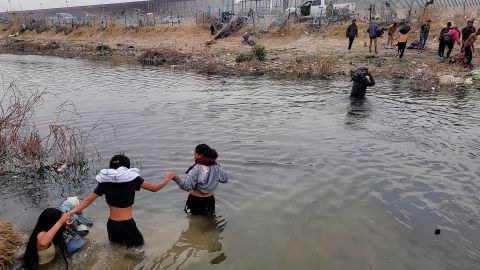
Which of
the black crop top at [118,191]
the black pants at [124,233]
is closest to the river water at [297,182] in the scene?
the black pants at [124,233]

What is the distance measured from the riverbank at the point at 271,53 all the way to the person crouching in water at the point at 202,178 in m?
13.7

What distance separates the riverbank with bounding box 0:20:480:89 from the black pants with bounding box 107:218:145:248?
49.5ft

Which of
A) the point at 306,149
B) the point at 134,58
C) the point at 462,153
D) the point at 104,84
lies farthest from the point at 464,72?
the point at 134,58

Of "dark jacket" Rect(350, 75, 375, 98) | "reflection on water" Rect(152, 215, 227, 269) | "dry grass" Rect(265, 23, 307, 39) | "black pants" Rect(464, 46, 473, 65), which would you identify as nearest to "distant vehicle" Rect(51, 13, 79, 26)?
"dry grass" Rect(265, 23, 307, 39)

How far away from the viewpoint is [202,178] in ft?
19.8

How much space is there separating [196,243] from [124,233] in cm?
111

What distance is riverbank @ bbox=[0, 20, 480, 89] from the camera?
66.2 ft

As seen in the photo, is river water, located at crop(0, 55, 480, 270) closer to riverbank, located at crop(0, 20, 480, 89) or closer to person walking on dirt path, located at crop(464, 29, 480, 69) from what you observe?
person walking on dirt path, located at crop(464, 29, 480, 69)

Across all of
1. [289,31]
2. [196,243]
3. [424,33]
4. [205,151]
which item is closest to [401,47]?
[424,33]

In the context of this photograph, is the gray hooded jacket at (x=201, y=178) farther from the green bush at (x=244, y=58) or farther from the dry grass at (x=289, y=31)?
the dry grass at (x=289, y=31)

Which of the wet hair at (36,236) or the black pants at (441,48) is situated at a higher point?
the black pants at (441,48)

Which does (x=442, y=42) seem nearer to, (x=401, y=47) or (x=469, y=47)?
(x=469, y=47)

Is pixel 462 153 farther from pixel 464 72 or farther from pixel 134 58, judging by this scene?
pixel 134 58

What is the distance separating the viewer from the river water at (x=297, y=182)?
560 centimetres
